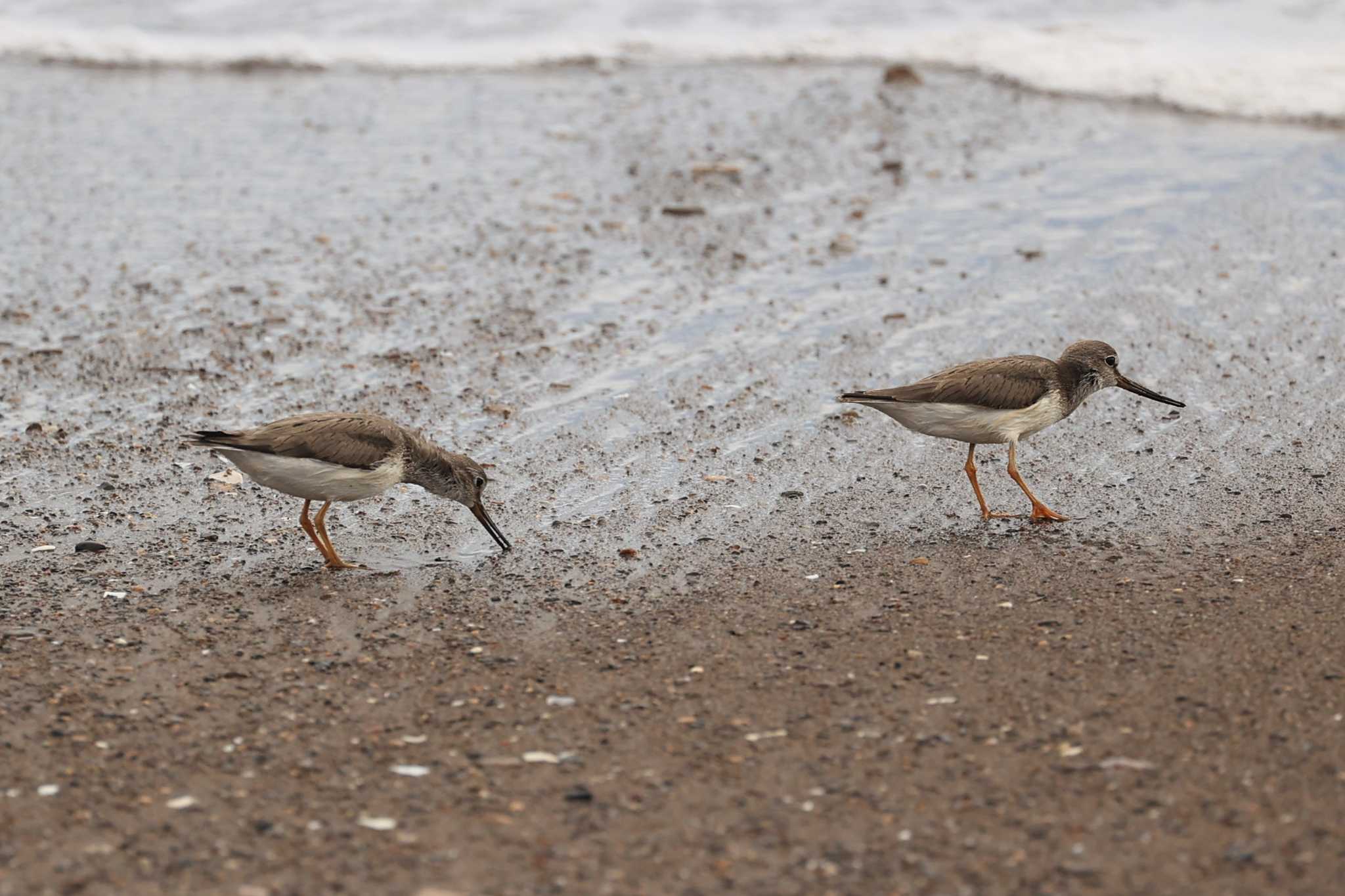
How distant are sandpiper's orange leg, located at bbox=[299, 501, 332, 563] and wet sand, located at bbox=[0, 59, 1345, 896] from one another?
0.35ft

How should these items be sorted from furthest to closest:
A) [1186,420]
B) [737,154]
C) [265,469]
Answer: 1. [737,154]
2. [1186,420]
3. [265,469]

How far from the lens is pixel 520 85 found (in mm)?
16141

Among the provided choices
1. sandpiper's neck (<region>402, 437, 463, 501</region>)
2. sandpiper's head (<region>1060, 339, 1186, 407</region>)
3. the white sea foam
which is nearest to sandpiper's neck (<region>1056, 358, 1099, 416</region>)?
sandpiper's head (<region>1060, 339, 1186, 407</region>)

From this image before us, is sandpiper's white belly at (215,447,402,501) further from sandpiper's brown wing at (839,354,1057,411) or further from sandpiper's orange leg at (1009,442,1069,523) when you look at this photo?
sandpiper's orange leg at (1009,442,1069,523)

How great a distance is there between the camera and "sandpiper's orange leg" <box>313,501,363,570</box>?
22.7 feet

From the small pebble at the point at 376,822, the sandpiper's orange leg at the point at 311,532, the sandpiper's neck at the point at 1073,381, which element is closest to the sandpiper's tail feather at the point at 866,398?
the sandpiper's neck at the point at 1073,381

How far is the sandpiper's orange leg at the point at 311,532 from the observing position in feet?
22.8

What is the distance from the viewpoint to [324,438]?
6871 mm

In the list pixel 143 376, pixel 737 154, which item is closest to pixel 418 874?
pixel 143 376

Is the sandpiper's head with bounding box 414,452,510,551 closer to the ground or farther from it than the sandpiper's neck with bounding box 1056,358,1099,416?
closer to the ground

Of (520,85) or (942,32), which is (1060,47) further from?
(520,85)

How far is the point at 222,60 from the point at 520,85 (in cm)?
403

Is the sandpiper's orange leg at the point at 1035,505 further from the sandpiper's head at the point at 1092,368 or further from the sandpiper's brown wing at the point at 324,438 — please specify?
the sandpiper's brown wing at the point at 324,438

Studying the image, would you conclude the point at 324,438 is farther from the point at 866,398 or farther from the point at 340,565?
the point at 866,398
